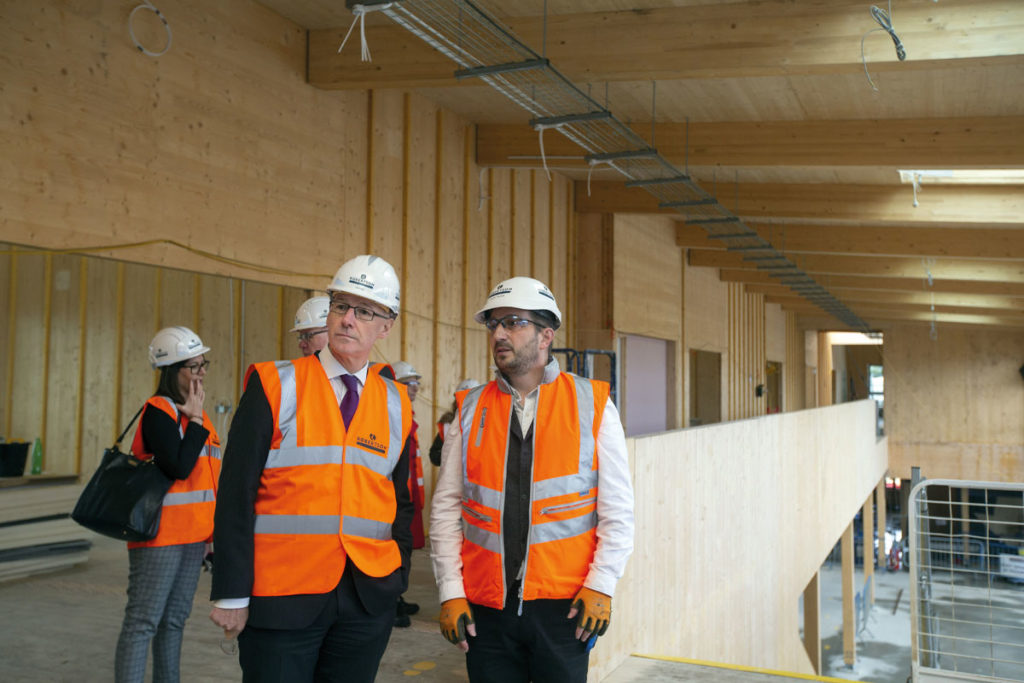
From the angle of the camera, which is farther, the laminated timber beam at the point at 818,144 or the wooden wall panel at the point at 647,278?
the wooden wall panel at the point at 647,278

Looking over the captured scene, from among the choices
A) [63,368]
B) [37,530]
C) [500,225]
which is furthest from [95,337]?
[500,225]

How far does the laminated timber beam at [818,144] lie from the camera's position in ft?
28.6

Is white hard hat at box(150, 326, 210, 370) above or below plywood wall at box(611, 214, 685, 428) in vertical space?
below

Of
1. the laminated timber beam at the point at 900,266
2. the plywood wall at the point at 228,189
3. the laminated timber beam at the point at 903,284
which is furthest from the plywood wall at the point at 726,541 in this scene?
the laminated timber beam at the point at 903,284

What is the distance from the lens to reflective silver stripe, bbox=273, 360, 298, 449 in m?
2.29

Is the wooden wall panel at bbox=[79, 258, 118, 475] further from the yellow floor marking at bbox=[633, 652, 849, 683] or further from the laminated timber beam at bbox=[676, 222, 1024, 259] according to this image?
the laminated timber beam at bbox=[676, 222, 1024, 259]

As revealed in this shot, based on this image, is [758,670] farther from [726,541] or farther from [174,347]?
[174,347]

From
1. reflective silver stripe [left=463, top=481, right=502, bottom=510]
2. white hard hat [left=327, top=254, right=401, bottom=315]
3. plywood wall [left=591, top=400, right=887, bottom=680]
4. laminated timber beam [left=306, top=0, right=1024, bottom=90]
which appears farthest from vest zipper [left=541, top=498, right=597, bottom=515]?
laminated timber beam [left=306, top=0, right=1024, bottom=90]

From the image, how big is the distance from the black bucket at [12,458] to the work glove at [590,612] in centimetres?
697

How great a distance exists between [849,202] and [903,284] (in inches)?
287

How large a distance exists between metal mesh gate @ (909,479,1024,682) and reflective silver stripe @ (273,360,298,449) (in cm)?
187

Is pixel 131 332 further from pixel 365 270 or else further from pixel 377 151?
pixel 365 270

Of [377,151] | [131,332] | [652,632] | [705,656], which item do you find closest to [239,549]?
[652,632]

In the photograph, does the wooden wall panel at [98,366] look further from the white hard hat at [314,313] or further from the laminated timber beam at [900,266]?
the laminated timber beam at [900,266]
